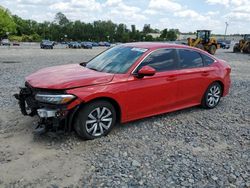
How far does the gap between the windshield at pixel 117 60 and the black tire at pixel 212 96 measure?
A: 203 cm

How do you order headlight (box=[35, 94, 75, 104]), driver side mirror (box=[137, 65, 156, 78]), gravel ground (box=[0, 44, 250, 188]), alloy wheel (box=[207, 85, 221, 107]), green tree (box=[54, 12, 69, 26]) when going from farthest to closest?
green tree (box=[54, 12, 69, 26]), alloy wheel (box=[207, 85, 221, 107]), driver side mirror (box=[137, 65, 156, 78]), headlight (box=[35, 94, 75, 104]), gravel ground (box=[0, 44, 250, 188])

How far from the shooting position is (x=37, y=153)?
430 centimetres

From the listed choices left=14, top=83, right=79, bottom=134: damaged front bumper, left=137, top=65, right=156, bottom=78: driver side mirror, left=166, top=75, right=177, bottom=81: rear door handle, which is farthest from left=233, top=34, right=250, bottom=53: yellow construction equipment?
left=14, top=83, right=79, bottom=134: damaged front bumper

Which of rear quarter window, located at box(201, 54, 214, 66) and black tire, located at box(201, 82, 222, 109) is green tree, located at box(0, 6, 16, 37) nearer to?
rear quarter window, located at box(201, 54, 214, 66)

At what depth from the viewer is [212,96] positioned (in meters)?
6.74

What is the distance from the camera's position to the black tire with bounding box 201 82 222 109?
6.59 meters

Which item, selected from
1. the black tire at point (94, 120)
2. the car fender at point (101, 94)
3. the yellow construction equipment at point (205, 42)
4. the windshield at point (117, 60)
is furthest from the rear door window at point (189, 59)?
the yellow construction equipment at point (205, 42)

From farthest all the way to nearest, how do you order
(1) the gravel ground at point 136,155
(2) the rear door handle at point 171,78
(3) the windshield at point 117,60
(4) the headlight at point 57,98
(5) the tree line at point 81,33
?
1. (5) the tree line at point 81,33
2. (2) the rear door handle at point 171,78
3. (3) the windshield at point 117,60
4. (4) the headlight at point 57,98
5. (1) the gravel ground at point 136,155

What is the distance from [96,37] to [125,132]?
10982cm

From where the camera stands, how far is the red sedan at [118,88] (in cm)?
446

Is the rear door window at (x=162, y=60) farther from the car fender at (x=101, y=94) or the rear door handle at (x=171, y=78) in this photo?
the car fender at (x=101, y=94)

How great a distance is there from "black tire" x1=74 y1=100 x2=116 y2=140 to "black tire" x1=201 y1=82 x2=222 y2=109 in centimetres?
263

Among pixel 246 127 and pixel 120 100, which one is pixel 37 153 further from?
pixel 246 127

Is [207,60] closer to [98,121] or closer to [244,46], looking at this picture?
[98,121]
